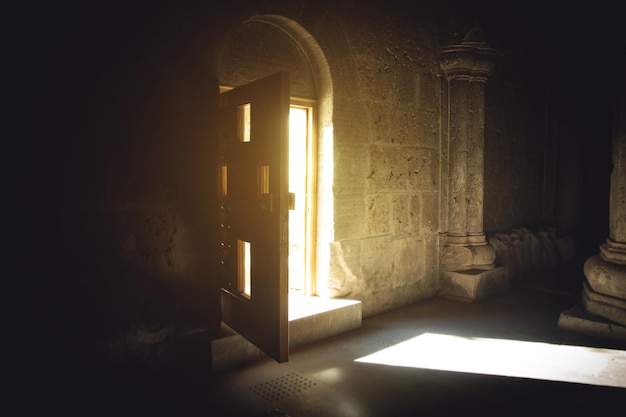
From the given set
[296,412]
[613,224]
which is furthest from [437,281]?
[296,412]

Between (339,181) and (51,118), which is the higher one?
(51,118)

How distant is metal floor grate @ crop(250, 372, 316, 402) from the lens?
10.2 feet

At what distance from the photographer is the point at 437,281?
555 cm

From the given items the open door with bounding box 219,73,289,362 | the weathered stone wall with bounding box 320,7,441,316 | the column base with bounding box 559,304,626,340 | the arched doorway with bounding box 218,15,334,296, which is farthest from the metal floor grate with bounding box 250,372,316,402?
the column base with bounding box 559,304,626,340

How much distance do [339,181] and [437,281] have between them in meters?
1.97

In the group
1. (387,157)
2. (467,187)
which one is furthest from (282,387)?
(467,187)

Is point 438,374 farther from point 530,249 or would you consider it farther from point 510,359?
point 530,249

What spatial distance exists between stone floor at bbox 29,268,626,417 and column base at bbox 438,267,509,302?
843 mm

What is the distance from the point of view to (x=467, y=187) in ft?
18.4

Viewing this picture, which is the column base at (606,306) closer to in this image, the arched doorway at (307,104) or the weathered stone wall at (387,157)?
the weathered stone wall at (387,157)

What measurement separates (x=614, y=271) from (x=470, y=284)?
A: 1.39 metres

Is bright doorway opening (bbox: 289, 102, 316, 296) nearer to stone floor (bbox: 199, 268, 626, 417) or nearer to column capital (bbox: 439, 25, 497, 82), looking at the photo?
stone floor (bbox: 199, 268, 626, 417)

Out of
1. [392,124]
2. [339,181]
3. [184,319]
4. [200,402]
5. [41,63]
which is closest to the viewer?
[41,63]

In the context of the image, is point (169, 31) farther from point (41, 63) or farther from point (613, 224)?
point (613, 224)
